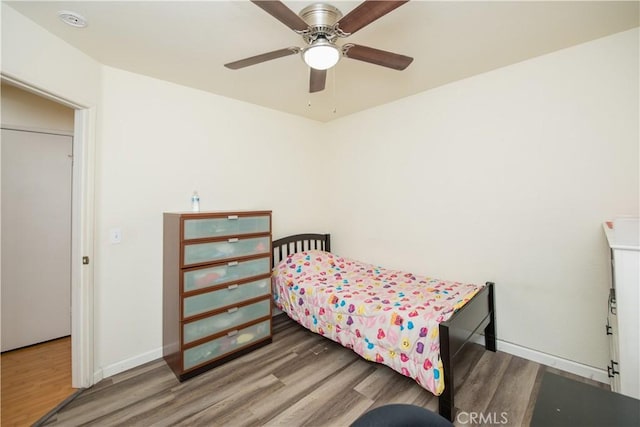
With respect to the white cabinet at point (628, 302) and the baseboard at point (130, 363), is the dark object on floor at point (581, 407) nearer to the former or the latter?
the white cabinet at point (628, 302)

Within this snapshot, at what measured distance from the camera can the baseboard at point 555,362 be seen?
6.79 feet

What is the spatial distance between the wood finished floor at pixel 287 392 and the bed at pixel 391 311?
8.0 inches

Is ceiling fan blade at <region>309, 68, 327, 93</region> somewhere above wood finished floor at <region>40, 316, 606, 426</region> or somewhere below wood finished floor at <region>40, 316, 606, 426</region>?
above

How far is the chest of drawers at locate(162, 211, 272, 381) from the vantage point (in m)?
2.22

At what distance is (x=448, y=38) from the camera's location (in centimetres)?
200

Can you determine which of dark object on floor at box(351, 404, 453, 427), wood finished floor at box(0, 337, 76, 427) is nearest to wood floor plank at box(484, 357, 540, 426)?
dark object on floor at box(351, 404, 453, 427)

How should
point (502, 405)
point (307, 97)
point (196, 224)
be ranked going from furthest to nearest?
1. point (307, 97)
2. point (196, 224)
3. point (502, 405)

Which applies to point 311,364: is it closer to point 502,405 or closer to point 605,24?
point 502,405

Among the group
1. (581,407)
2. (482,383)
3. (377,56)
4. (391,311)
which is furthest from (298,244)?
(581,407)

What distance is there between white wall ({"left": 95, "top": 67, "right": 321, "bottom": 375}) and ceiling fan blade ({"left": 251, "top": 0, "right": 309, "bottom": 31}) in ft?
5.76

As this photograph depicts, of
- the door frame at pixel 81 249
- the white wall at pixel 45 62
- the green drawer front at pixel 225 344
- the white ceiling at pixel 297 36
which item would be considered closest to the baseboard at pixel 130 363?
the door frame at pixel 81 249

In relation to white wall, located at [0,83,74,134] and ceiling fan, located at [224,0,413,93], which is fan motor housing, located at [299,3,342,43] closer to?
ceiling fan, located at [224,0,413,93]

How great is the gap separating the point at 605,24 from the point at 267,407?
357 cm

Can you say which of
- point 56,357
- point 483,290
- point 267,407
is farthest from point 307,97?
point 56,357
